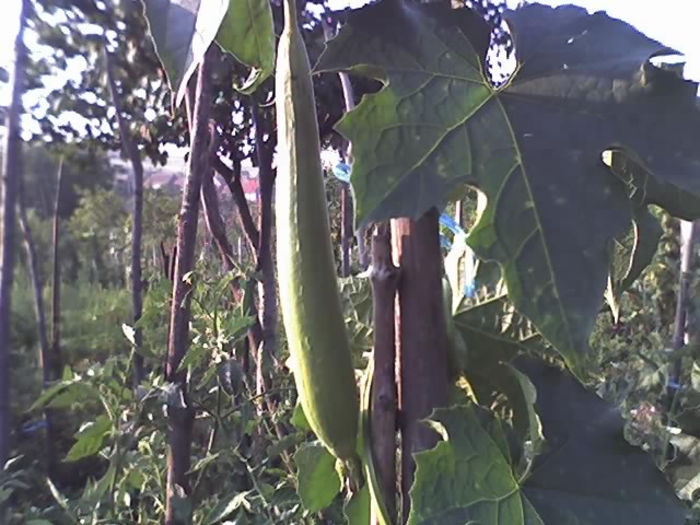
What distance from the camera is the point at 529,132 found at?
43cm

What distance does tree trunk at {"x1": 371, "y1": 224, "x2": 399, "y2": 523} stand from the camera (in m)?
0.50

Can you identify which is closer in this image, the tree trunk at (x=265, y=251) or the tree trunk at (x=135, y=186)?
the tree trunk at (x=265, y=251)

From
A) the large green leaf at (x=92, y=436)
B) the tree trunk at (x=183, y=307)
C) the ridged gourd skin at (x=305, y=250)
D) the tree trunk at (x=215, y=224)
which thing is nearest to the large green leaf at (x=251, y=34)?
the ridged gourd skin at (x=305, y=250)

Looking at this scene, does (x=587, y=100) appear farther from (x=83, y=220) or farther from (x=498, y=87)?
(x=83, y=220)

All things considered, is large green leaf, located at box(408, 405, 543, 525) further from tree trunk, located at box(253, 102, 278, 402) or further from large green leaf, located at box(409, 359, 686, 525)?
tree trunk, located at box(253, 102, 278, 402)

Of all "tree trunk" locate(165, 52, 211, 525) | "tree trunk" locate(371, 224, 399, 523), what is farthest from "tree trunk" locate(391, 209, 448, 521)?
"tree trunk" locate(165, 52, 211, 525)

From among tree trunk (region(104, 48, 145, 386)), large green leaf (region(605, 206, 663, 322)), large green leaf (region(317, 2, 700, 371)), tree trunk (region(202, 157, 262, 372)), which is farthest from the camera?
tree trunk (region(104, 48, 145, 386))

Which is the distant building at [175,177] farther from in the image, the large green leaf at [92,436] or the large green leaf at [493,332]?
the large green leaf at [493,332]

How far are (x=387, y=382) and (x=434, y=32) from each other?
0.22 meters

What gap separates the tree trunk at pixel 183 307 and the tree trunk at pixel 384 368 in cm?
70

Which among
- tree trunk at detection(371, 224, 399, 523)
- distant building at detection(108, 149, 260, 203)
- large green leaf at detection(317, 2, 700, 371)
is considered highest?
distant building at detection(108, 149, 260, 203)

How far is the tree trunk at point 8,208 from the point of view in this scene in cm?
142

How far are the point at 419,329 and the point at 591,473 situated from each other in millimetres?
141

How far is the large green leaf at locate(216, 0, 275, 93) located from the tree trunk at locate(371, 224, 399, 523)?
13 centimetres
